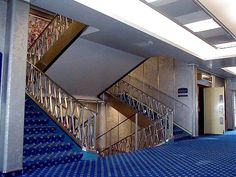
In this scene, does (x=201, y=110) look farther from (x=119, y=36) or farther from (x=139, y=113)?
(x=119, y=36)

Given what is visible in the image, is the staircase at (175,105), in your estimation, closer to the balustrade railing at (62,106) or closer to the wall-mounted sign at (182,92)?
the wall-mounted sign at (182,92)

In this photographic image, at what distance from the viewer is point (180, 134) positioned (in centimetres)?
996

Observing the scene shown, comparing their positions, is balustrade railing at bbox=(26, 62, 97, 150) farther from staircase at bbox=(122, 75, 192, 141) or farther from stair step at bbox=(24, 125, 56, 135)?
staircase at bbox=(122, 75, 192, 141)

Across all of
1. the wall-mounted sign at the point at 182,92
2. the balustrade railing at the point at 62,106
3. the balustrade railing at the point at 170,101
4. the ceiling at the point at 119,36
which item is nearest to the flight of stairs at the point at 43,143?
the balustrade railing at the point at 62,106

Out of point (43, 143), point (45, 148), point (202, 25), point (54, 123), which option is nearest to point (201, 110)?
point (202, 25)

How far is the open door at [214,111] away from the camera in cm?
1184

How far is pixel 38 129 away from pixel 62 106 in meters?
1.24

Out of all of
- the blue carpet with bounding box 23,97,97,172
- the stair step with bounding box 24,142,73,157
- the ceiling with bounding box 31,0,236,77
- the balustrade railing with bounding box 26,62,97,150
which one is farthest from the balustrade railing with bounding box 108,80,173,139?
the stair step with bounding box 24,142,73,157

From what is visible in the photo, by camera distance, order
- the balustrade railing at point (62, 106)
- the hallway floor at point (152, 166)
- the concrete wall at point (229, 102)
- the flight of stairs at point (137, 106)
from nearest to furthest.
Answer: the hallway floor at point (152, 166), the balustrade railing at point (62, 106), the flight of stairs at point (137, 106), the concrete wall at point (229, 102)

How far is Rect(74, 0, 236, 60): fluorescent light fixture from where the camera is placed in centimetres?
554

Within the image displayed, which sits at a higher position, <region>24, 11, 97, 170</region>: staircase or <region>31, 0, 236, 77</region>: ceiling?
<region>31, 0, 236, 77</region>: ceiling

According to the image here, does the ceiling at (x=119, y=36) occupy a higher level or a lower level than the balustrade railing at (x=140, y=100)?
higher

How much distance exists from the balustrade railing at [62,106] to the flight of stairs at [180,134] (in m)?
4.05

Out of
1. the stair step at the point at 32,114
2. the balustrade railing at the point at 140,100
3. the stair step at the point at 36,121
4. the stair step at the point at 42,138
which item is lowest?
the stair step at the point at 42,138
